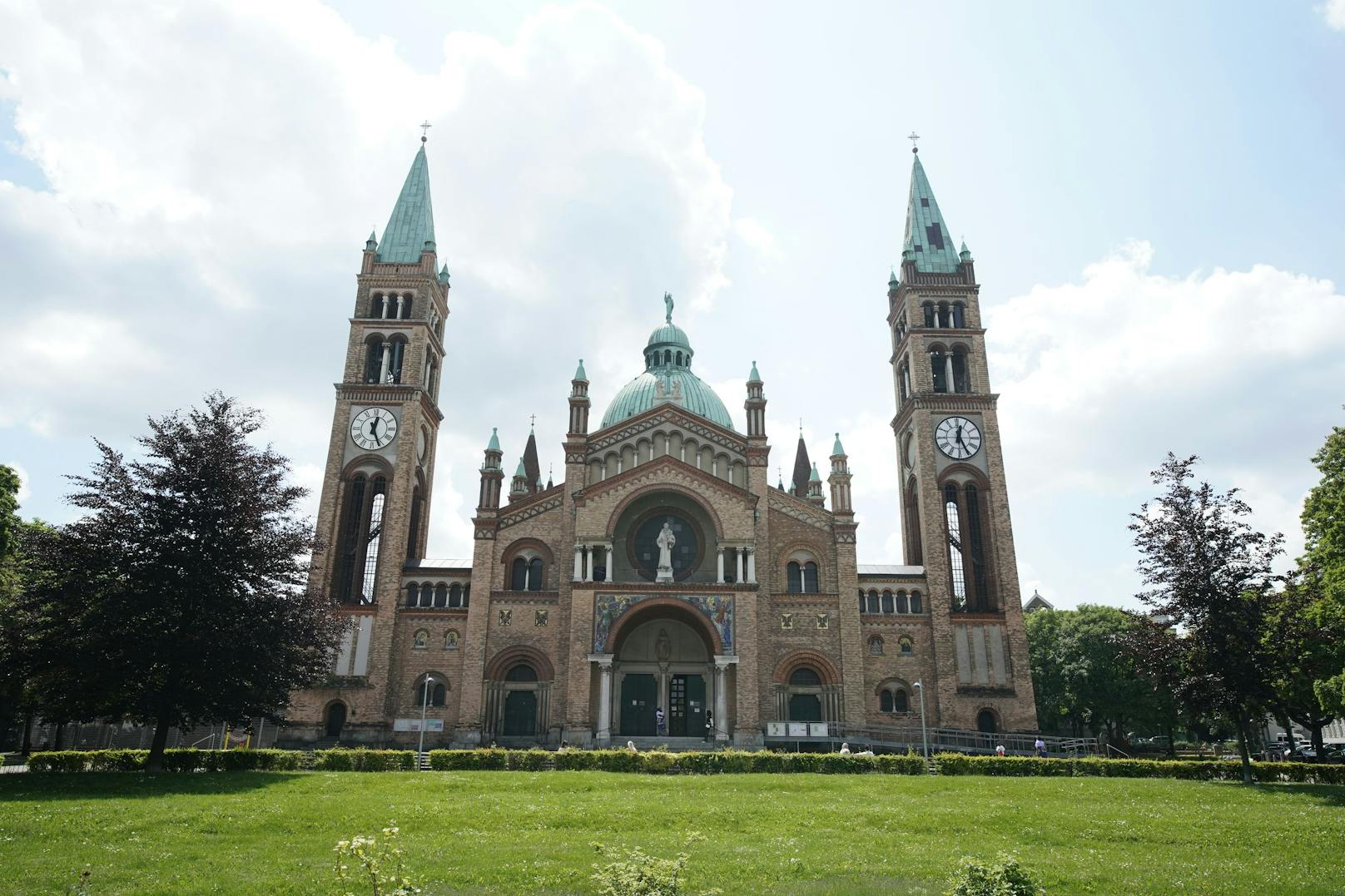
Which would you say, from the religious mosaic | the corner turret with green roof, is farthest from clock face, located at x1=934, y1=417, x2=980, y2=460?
the religious mosaic

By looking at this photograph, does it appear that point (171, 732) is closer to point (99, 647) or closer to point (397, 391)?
point (397, 391)

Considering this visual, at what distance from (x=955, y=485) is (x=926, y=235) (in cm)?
1669

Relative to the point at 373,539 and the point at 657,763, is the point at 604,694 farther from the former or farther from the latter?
the point at 373,539

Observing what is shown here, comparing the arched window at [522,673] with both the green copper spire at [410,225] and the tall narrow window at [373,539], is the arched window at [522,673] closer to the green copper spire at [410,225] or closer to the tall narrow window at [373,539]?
the tall narrow window at [373,539]

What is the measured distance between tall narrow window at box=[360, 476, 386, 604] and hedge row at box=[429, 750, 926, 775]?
17.1 metres

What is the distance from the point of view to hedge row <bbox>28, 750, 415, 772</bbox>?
2655cm

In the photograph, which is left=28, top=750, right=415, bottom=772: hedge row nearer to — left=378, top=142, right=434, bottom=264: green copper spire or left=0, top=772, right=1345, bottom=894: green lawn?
left=0, top=772, right=1345, bottom=894: green lawn

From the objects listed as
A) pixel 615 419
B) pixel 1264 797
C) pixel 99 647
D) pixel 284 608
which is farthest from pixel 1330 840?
pixel 615 419

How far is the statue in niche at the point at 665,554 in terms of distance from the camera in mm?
42747

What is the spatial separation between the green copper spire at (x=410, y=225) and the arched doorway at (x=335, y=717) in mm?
25283

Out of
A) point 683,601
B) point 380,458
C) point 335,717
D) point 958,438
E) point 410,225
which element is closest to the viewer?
point 683,601

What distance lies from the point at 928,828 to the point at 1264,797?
10629mm


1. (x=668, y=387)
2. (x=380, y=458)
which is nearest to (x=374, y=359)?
(x=380, y=458)

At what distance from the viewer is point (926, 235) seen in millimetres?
54188
